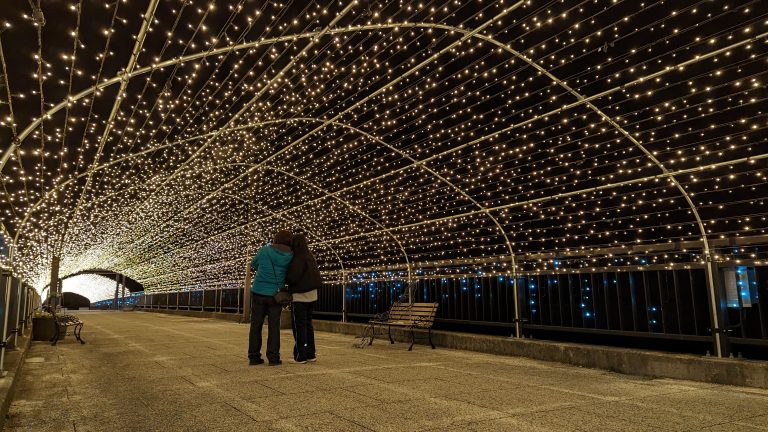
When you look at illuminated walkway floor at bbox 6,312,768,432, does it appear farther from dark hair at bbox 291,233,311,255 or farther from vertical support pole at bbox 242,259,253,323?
vertical support pole at bbox 242,259,253,323

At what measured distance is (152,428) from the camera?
12.5 feet

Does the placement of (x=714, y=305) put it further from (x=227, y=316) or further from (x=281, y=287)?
(x=227, y=316)

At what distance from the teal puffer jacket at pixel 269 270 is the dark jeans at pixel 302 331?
1.49ft

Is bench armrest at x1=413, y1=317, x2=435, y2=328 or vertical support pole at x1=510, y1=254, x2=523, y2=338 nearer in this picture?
vertical support pole at x1=510, y1=254, x2=523, y2=338

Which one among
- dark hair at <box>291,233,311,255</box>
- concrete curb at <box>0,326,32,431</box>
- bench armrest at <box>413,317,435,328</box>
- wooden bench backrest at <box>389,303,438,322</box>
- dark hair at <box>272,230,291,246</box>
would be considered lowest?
concrete curb at <box>0,326,32,431</box>

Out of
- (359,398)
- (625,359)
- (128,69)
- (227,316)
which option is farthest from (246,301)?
(359,398)

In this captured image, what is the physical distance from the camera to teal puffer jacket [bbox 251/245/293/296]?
7.29 meters

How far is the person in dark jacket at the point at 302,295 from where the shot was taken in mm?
7430

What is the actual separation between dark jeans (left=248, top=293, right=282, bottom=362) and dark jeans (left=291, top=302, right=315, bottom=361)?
289mm

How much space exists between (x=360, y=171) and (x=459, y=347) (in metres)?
4.92

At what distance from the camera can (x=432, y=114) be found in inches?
361

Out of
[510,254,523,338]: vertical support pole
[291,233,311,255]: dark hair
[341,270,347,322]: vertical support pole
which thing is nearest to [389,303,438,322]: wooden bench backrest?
[510,254,523,338]: vertical support pole

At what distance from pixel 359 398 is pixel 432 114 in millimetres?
5692

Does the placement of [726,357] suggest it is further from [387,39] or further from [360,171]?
[360,171]
